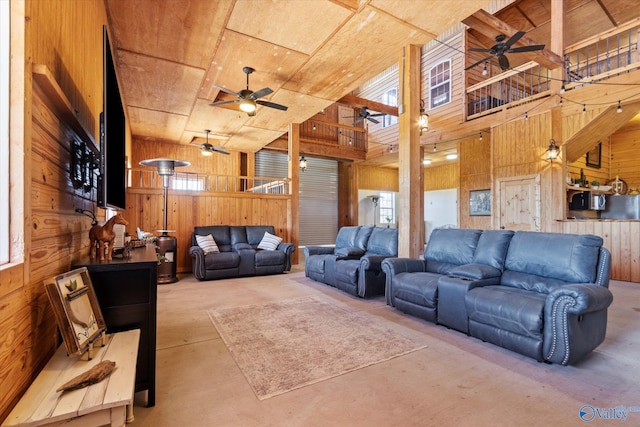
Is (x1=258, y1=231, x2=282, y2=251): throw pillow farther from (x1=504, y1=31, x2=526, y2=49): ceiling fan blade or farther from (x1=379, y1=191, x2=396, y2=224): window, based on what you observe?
(x1=379, y1=191, x2=396, y2=224): window

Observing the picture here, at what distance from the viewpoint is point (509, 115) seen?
6.83 meters

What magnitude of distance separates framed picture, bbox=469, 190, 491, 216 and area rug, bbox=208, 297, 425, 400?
6054mm

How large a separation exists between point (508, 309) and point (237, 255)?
14.8 ft

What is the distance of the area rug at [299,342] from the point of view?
2201mm

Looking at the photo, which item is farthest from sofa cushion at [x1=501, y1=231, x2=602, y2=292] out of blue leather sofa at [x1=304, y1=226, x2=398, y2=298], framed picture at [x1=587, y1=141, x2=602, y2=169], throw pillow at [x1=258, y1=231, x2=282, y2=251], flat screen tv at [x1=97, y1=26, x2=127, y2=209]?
framed picture at [x1=587, y1=141, x2=602, y2=169]

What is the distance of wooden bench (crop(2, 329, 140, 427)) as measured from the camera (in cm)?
101

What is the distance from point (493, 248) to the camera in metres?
3.29

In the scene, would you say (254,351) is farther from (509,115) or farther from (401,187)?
(509,115)

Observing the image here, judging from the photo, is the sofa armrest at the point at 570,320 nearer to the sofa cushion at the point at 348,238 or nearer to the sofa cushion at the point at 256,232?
the sofa cushion at the point at 348,238

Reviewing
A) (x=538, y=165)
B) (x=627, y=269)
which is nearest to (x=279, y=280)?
(x=538, y=165)

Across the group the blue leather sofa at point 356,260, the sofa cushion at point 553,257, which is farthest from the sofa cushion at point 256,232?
the sofa cushion at point 553,257

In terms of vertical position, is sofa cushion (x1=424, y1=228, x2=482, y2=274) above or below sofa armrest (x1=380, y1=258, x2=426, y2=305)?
above

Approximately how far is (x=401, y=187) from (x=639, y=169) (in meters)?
8.55

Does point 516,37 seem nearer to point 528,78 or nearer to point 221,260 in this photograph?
point 221,260
